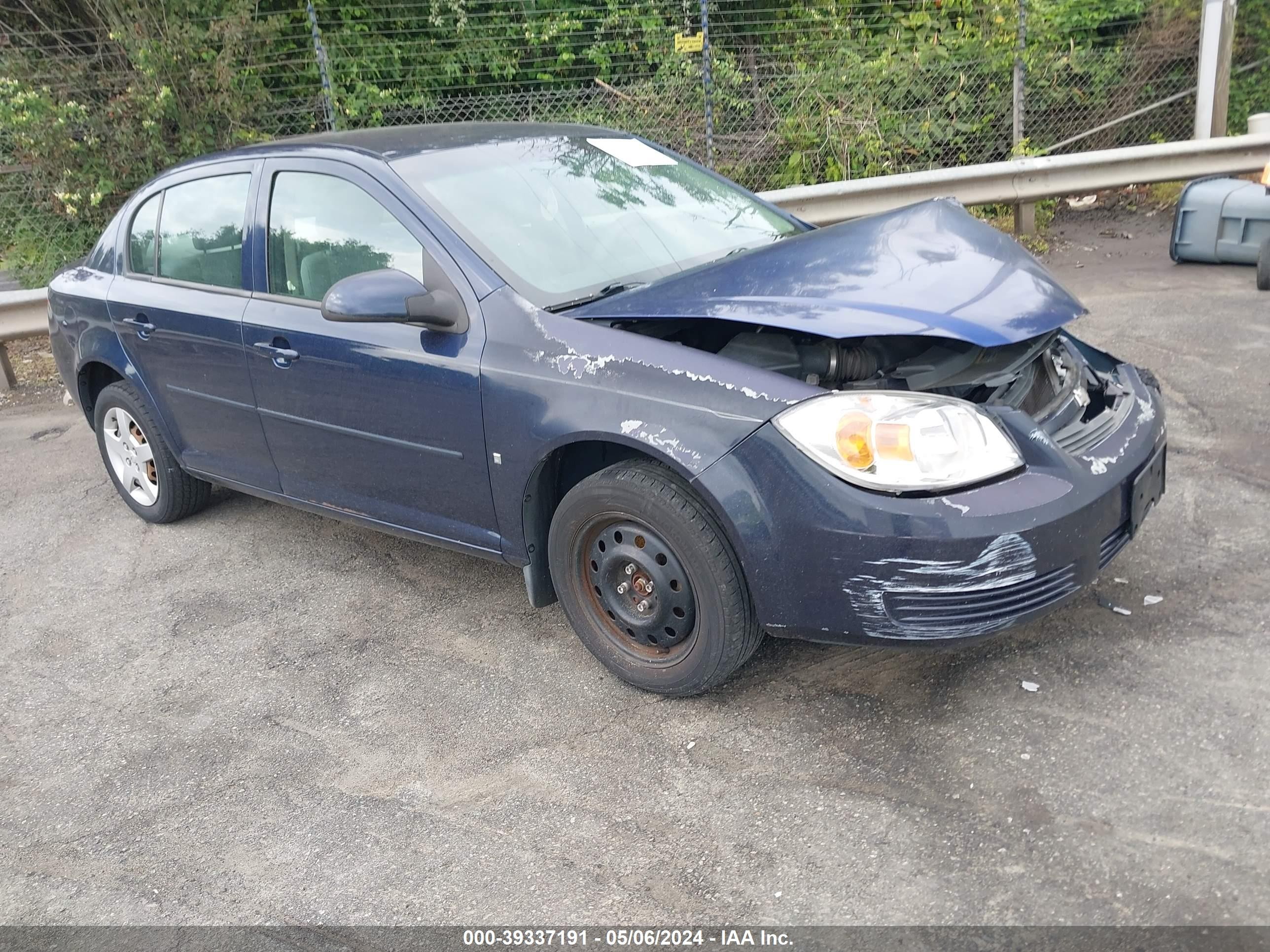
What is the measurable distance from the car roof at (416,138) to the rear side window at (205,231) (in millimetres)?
140

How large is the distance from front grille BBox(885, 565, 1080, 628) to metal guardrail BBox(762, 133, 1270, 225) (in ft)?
19.4

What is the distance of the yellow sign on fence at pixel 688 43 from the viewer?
9.57m

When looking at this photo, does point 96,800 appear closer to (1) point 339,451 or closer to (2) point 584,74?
A: (1) point 339,451

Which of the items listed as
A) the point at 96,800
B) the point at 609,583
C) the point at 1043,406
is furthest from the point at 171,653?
the point at 1043,406

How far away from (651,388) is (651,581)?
58 centimetres

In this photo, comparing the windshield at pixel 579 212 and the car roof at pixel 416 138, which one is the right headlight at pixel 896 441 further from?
the car roof at pixel 416 138

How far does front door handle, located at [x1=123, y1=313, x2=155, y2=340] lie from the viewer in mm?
4555

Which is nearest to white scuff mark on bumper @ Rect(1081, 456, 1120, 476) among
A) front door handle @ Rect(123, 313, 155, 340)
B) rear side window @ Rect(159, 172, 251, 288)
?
rear side window @ Rect(159, 172, 251, 288)

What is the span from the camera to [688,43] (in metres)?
9.58

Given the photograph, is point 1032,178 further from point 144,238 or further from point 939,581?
point 939,581

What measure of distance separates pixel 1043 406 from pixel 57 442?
18.9 ft

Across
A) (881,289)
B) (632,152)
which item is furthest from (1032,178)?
(881,289)

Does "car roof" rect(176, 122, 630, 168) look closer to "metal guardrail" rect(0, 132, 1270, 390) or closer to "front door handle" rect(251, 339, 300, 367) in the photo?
"front door handle" rect(251, 339, 300, 367)

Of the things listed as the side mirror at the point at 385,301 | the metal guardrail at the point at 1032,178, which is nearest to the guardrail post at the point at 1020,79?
the metal guardrail at the point at 1032,178
